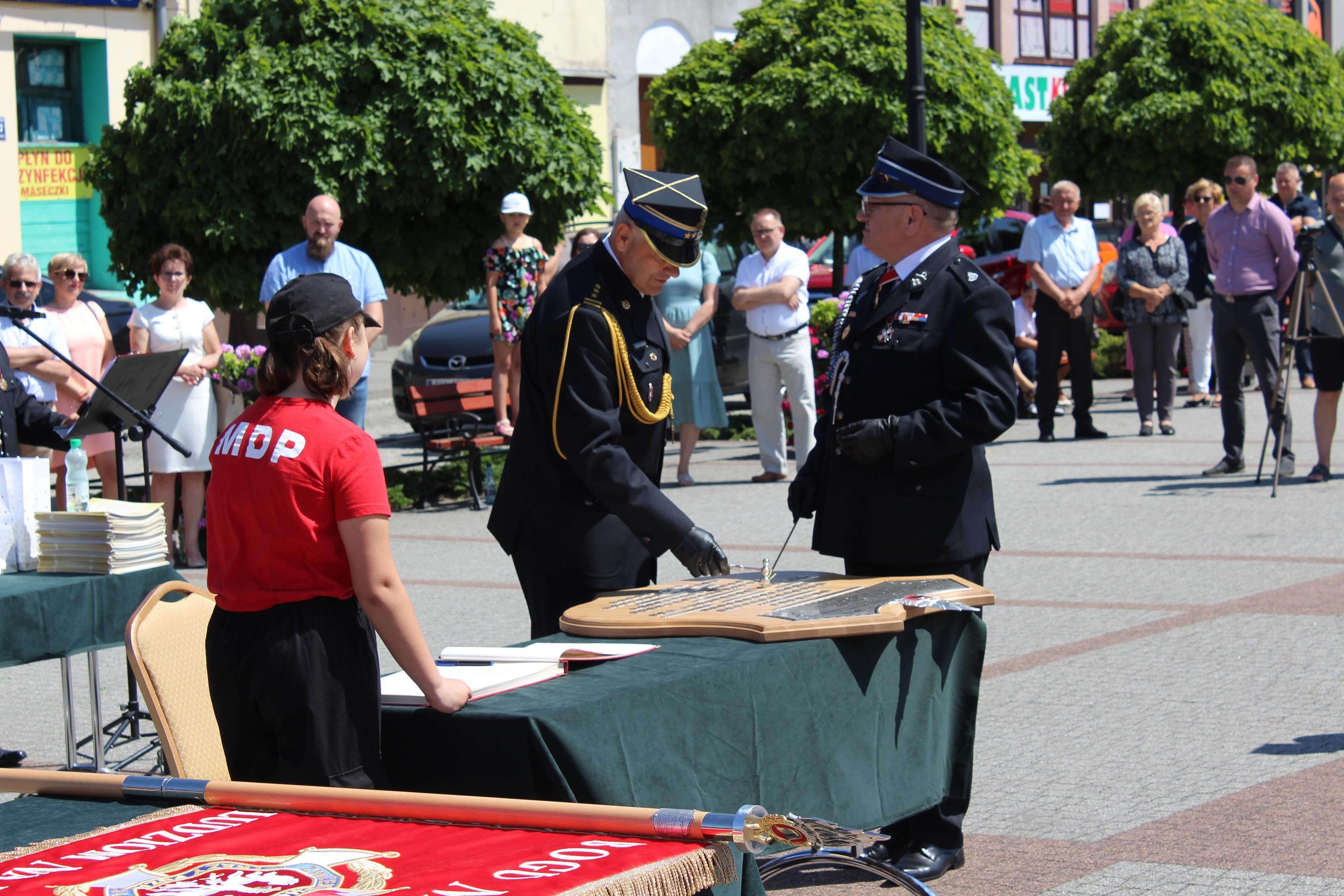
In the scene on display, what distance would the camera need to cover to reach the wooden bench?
12.0m

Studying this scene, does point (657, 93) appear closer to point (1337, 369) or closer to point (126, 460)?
point (126, 460)

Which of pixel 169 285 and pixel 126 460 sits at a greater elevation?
pixel 169 285

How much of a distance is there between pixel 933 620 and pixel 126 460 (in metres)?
13.1

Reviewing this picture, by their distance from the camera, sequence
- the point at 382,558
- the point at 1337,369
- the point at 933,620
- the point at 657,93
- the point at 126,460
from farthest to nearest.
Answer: the point at 657,93, the point at 126,460, the point at 1337,369, the point at 933,620, the point at 382,558

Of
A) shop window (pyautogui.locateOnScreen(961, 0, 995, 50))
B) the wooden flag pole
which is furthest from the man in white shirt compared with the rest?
shop window (pyautogui.locateOnScreen(961, 0, 995, 50))

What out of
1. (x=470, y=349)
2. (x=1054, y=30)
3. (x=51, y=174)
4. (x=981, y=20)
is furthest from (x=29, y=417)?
(x=1054, y=30)

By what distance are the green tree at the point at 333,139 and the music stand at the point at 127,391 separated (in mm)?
4523

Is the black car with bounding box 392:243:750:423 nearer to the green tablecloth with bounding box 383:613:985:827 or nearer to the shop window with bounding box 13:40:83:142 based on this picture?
the shop window with bounding box 13:40:83:142

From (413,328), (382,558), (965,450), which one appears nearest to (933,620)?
(965,450)

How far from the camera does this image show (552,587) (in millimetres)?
4441

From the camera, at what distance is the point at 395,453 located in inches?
635

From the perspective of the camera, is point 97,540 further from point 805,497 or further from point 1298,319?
point 1298,319

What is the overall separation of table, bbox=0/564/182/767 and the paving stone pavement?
0.53 metres

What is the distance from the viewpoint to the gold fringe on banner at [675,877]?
232 cm
